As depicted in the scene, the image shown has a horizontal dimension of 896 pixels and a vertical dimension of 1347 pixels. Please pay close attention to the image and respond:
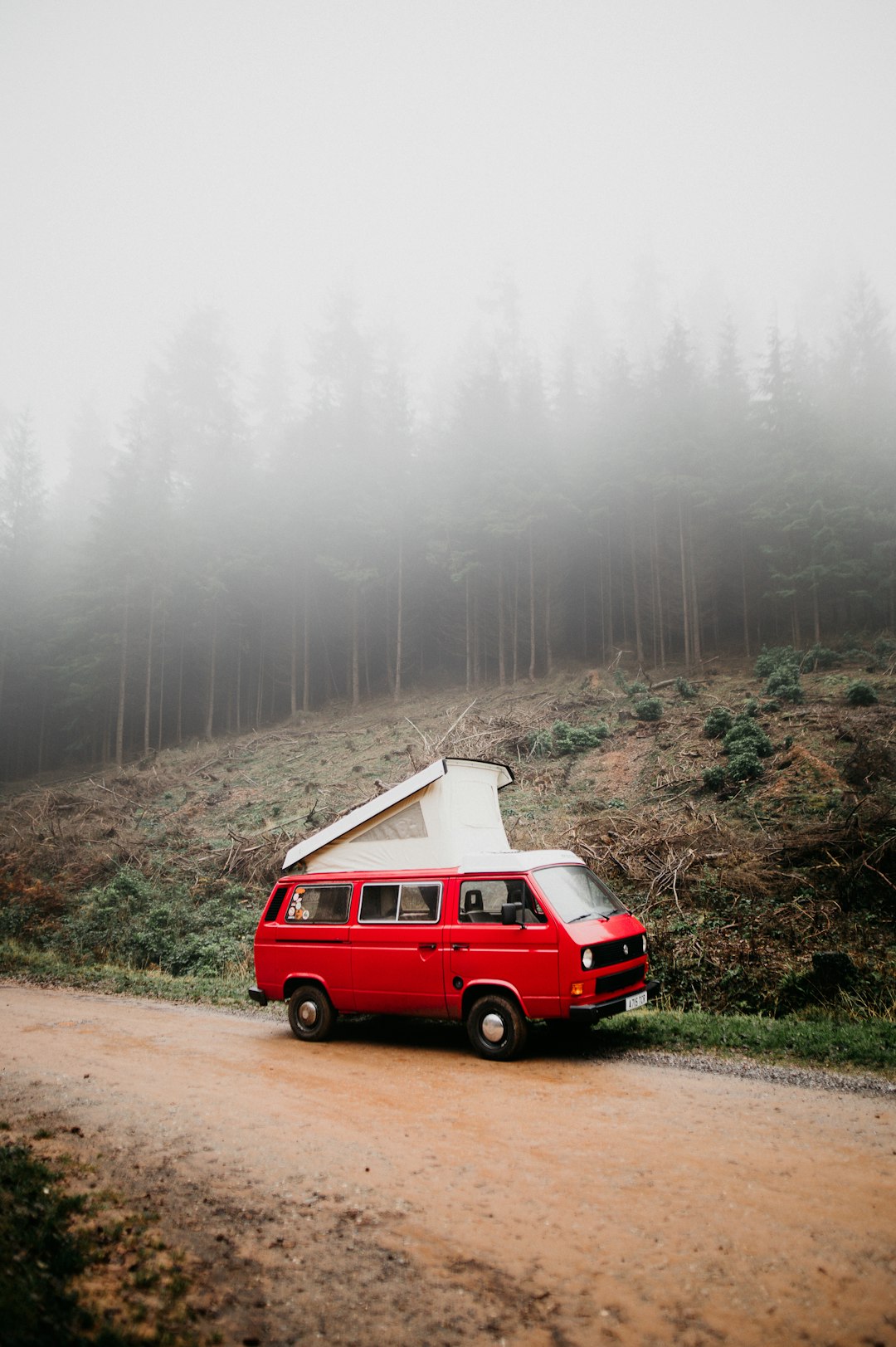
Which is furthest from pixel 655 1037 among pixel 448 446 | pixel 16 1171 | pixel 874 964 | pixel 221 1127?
pixel 448 446

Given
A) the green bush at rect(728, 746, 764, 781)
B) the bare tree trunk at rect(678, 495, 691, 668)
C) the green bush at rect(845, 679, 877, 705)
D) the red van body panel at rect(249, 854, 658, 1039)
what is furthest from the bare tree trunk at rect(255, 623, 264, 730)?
the red van body panel at rect(249, 854, 658, 1039)

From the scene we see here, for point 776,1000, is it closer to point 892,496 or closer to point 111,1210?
point 111,1210

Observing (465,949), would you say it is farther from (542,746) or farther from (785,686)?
(785,686)

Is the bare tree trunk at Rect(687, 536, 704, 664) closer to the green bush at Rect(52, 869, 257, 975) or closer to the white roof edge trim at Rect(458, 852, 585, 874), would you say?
the green bush at Rect(52, 869, 257, 975)

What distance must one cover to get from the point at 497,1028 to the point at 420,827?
269 centimetres

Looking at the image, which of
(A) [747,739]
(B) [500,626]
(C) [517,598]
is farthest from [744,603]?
(A) [747,739]

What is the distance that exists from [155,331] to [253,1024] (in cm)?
4430

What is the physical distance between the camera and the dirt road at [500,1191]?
331 centimetres

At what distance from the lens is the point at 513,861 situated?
8.30 m

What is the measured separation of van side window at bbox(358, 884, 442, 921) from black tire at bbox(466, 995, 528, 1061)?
3.70 ft

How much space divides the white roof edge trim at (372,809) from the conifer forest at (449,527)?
2292 cm

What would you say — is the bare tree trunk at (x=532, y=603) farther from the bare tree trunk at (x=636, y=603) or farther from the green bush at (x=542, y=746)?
the green bush at (x=542, y=746)

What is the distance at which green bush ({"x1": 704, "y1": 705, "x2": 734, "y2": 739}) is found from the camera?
61.7 ft

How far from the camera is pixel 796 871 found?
11.2m
